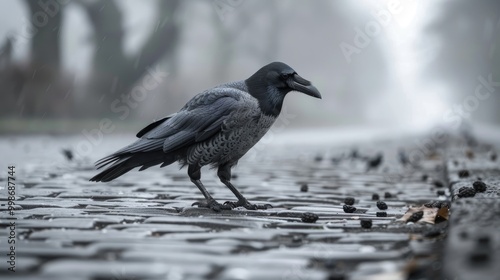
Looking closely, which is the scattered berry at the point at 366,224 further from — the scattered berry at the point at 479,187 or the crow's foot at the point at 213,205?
the crow's foot at the point at 213,205

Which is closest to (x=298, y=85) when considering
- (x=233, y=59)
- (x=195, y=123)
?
(x=195, y=123)

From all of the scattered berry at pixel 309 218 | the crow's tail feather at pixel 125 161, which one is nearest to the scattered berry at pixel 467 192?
the scattered berry at pixel 309 218

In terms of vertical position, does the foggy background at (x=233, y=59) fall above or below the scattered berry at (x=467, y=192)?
above

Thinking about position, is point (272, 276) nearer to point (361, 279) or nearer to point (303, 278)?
point (303, 278)

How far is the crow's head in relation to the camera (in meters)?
6.16

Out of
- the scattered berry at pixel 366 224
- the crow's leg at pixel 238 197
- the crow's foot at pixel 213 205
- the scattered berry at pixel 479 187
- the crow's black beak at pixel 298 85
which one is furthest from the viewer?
the crow's black beak at pixel 298 85

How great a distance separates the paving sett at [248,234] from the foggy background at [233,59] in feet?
24.9

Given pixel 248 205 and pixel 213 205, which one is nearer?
pixel 213 205

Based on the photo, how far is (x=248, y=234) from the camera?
4453 mm

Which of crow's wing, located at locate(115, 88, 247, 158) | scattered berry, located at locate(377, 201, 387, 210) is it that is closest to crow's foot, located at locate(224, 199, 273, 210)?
crow's wing, located at locate(115, 88, 247, 158)

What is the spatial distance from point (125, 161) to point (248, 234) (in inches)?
84.3

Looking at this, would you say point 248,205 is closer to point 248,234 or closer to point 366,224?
point 366,224

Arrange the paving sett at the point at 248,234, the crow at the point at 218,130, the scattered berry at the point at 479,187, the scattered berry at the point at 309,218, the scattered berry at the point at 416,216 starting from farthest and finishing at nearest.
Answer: the crow at the point at 218,130 → the scattered berry at the point at 479,187 → the scattered berry at the point at 309,218 → the scattered berry at the point at 416,216 → the paving sett at the point at 248,234

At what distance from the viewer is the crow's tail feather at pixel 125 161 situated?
6.21 metres
